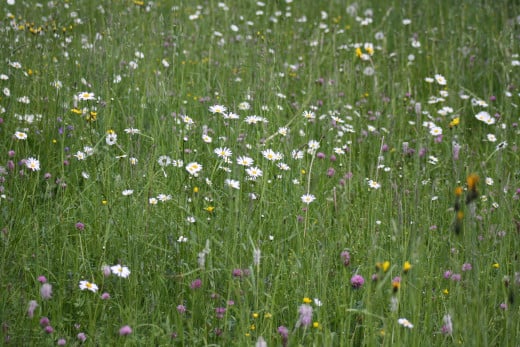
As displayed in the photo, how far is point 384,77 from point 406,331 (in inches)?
114

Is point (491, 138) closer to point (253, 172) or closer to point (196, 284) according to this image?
point (253, 172)

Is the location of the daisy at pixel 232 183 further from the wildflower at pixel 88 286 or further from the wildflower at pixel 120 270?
the wildflower at pixel 88 286

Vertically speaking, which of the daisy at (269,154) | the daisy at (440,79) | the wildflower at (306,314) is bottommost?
the wildflower at (306,314)

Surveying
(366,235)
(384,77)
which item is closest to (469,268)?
(366,235)

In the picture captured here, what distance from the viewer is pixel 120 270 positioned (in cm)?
244

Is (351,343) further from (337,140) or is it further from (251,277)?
(337,140)

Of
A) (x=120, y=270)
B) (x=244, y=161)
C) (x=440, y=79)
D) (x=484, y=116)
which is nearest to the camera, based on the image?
(x=120, y=270)

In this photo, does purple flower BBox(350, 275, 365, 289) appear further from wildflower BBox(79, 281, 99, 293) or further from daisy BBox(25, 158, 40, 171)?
daisy BBox(25, 158, 40, 171)

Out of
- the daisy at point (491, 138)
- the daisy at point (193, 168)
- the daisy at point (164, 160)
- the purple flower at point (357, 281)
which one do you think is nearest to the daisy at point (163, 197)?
the daisy at point (193, 168)

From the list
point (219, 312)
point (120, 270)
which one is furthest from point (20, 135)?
point (219, 312)

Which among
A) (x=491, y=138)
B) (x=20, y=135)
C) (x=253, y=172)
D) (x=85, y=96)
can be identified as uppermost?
(x=85, y=96)

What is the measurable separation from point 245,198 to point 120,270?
2.32ft

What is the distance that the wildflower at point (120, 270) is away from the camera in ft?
7.88

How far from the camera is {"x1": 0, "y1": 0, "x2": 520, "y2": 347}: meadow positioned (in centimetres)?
235
